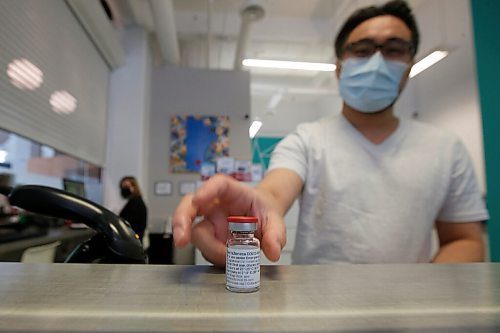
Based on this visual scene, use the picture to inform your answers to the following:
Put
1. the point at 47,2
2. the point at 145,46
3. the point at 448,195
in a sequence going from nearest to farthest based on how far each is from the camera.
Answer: the point at 448,195, the point at 47,2, the point at 145,46

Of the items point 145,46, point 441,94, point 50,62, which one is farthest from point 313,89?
point 50,62

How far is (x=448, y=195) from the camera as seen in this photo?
99cm

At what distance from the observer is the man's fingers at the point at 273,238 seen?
41 centimetres

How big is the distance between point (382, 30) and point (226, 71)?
3748 millimetres

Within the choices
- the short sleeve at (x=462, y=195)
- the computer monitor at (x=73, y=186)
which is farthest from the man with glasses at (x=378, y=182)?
the computer monitor at (x=73, y=186)

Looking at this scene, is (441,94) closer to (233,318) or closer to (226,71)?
(226,71)

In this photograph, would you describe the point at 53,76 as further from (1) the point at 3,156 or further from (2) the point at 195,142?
(2) the point at 195,142

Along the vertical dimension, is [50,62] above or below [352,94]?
above

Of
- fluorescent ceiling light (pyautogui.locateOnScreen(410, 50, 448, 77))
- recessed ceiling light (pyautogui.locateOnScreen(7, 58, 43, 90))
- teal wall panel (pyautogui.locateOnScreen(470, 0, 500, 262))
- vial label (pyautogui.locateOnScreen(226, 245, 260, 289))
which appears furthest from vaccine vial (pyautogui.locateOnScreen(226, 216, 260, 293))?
fluorescent ceiling light (pyautogui.locateOnScreen(410, 50, 448, 77))

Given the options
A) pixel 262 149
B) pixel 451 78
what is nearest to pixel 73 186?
pixel 262 149

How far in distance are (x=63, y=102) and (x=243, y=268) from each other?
2948 millimetres

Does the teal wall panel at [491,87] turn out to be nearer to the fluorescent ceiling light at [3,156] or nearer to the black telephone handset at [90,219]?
the black telephone handset at [90,219]

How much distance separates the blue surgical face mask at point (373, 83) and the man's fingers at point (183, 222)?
2.74 ft

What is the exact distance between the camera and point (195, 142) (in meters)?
4.36
